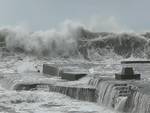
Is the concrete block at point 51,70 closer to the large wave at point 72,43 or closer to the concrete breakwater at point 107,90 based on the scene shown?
the concrete breakwater at point 107,90

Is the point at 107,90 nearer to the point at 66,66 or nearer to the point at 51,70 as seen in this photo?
the point at 51,70

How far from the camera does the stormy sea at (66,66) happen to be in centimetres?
1507

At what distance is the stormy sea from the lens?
1507 centimetres

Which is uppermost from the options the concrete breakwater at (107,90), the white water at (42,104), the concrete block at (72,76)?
the concrete block at (72,76)

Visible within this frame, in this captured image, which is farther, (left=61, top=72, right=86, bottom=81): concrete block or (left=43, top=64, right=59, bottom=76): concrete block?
(left=43, top=64, right=59, bottom=76): concrete block

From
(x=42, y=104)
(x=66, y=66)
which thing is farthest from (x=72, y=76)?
(x=66, y=66)

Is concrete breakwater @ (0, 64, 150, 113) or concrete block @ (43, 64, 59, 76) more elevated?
concrete block @ (43, 64, 59, 76)

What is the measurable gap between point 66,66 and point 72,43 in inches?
890

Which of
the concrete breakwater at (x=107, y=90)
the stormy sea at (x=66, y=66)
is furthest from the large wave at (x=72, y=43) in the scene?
the concrete breakwater at (x=107, y=90)

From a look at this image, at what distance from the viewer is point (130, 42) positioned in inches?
2069

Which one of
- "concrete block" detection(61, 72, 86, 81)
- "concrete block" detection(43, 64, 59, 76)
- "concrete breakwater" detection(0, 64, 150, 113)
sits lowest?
"concrete breakwater" detection(0, 64, 150, 113)

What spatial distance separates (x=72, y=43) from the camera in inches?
2014

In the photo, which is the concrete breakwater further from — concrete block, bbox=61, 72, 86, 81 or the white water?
concrete block, bbox=61, 72, 86, 81

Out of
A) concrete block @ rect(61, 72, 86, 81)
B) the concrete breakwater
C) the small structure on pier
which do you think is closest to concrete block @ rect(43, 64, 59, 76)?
concrete block @ rect(61, 72, 86, 81)
